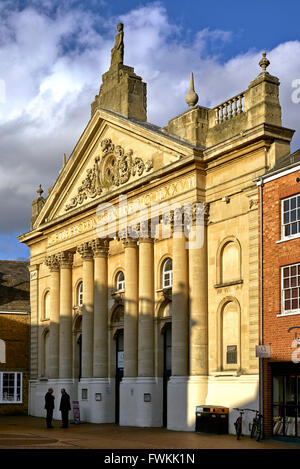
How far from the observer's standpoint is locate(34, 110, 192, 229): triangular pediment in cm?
3334

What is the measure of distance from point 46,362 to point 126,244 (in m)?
12.8

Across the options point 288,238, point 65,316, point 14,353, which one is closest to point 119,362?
point 65,316

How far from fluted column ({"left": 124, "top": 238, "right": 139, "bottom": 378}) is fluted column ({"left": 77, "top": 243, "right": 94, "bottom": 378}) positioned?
4.31 meters

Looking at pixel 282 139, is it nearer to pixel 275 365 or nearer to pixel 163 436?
pixel 275 365

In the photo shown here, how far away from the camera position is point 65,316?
41.1 m

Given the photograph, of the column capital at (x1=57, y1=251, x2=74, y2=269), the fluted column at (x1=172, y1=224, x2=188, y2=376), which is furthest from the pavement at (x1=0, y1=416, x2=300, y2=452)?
the column capital at (x1=57, y1=251, x2=74, y2=269)

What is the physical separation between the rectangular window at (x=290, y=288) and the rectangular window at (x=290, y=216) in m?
1.20

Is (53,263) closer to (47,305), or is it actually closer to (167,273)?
(47,305)

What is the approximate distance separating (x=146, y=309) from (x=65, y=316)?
905 centimetres

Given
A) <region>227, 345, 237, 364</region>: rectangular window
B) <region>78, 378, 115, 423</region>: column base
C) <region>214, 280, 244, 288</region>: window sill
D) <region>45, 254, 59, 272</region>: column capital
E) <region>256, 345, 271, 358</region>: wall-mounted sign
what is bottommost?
<region>78, 378, 115, 423</region>: column base

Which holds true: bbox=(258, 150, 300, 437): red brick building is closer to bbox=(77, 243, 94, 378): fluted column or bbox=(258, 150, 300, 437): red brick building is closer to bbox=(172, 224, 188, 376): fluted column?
bbox=(172, 224, 188, 376): fluted column

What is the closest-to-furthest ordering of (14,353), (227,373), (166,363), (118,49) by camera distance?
(227,373) → (166,363) → (118,49) → (14,353)

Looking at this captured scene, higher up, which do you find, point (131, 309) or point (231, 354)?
point (131, 309)

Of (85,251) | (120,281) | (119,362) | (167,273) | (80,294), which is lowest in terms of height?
(119,362)
